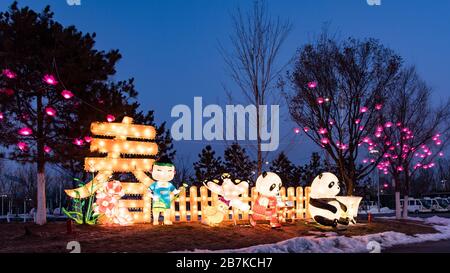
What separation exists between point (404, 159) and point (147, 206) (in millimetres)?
15617

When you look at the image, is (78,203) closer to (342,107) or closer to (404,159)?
(342,107)

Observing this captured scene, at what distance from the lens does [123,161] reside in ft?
57.9

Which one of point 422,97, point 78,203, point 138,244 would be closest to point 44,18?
point 78,203

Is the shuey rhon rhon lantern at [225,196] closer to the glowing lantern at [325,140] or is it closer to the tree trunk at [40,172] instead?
the tree trunk at [40,172]

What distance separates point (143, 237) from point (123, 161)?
155 inches

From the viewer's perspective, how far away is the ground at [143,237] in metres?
13.2

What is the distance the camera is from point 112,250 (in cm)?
1279

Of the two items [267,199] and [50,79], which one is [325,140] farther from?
[50,79]

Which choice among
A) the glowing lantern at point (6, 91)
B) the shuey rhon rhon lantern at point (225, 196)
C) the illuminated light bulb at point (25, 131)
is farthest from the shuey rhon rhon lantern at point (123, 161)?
the glowing lantern at point (6, 91)

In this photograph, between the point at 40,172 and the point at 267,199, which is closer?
the point at 267,199

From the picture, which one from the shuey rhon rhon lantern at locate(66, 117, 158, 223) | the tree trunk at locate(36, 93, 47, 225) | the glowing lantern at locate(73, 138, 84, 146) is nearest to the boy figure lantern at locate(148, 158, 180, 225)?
the shuey rhon rhon lantern at locate(66, 117, 158, 223)

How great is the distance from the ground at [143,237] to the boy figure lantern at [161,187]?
640 mm

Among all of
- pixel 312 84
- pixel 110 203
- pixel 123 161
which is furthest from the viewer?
pixel 312 84

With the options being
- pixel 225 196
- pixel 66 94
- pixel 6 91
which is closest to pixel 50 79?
pixel 66 94
